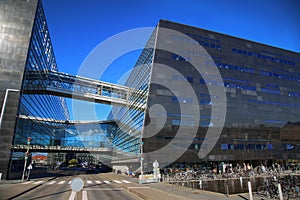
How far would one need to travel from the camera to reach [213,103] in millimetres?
46656

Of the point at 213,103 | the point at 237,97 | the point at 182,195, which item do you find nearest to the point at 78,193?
the point at 182,195

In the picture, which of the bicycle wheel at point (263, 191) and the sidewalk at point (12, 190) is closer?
the bicycle wheel at point (263, 191)

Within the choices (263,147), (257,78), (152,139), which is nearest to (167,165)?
(152,139)

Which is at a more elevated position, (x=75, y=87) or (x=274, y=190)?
(x=75, y=87)

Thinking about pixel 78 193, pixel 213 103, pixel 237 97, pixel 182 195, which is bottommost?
pixel 78 193

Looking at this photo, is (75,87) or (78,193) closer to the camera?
(78,193)

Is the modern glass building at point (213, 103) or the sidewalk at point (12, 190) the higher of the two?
the modern glass building at point (213, 103)

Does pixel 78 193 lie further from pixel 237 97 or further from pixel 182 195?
pixel 237 97

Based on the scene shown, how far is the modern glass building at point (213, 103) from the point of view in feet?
133

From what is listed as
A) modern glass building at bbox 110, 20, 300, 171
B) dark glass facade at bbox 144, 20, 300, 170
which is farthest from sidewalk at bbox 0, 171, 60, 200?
dark glass facade at bbox 144, 20, 300, 170

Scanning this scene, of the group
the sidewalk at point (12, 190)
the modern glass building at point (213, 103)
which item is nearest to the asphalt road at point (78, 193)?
the sidewalk at point (12, 190)

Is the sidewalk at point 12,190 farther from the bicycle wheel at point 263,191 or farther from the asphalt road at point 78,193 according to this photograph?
the bicycle wheel at point 263,191

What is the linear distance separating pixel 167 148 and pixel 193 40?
25.4m

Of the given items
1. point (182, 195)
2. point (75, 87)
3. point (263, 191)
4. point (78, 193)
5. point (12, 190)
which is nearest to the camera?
point (263, 191)
